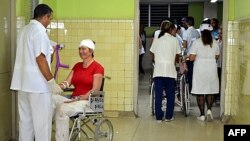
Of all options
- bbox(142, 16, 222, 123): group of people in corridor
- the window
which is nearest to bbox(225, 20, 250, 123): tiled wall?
bbox(142, 16, 222, 123): group of people in corridor

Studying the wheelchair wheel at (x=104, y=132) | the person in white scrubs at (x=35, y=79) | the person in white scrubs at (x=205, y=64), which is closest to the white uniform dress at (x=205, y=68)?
the person in white scrubs at (x=205, y=64)

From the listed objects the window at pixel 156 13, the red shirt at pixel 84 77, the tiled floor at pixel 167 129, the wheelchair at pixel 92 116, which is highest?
the window at pixel 156 13

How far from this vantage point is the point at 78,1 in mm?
6832

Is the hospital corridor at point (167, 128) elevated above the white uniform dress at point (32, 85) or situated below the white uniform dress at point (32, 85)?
below

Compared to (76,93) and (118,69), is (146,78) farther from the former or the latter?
(76,93)

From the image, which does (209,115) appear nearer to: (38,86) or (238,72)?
(238,72)

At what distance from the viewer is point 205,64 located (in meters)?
6.51

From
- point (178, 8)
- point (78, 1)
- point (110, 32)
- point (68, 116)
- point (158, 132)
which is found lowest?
point (158, 132)

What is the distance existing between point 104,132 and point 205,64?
2373 millimetres

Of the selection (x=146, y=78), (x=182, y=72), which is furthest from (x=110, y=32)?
(x=146, y=78)

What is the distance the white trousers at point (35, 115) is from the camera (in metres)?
4.13

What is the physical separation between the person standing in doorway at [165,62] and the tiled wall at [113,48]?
521 millimetres

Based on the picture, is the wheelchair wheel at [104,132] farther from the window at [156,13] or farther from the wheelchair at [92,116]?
the window at [156,13]

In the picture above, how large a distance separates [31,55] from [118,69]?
2.87 metres
